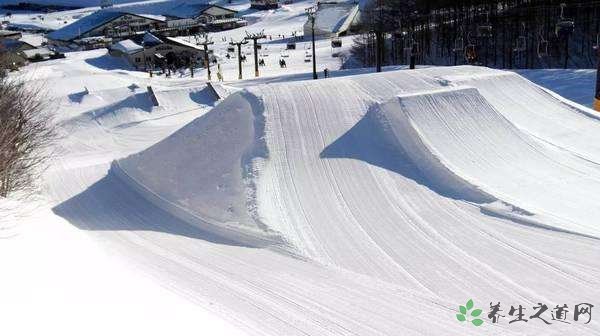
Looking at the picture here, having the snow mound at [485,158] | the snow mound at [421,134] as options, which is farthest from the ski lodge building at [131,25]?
the snow mound at [485,158]

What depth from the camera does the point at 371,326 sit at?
227 inches

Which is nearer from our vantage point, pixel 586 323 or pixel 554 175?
pixel 586 323

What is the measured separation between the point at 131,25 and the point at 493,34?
44.3 metres

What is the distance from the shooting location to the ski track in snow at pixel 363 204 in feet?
21.0

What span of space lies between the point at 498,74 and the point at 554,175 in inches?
206

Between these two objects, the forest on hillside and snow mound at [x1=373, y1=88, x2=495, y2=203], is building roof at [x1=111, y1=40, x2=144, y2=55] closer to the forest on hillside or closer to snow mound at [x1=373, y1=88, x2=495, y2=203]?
the forest on hillside

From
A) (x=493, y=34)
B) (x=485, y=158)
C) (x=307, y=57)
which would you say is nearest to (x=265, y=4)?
(x=307, y=57)

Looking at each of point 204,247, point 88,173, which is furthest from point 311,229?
point 88,173

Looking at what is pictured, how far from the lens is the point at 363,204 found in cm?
920

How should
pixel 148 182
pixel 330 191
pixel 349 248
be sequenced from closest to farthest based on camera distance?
pixel 349 248 < pixel 330 191 < pixel 148 182

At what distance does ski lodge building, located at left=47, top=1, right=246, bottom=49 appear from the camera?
63.0 metres

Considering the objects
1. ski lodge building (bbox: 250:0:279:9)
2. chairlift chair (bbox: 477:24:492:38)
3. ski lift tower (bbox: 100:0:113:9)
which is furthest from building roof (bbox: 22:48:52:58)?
ski lift tower (bbox: 100:0:113:9)

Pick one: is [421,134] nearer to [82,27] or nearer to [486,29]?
[486,29]

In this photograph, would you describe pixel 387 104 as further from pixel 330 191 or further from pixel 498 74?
pixel 498 74
